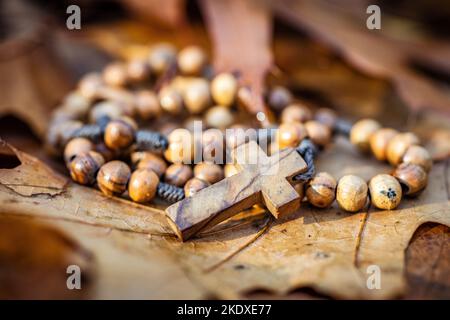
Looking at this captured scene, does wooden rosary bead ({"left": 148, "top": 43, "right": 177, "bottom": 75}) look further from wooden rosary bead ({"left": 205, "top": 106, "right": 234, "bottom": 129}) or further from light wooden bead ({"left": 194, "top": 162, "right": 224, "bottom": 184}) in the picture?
light wooden bead ({"left": 194, "top": 162, "right": 224, "bottom": 184})

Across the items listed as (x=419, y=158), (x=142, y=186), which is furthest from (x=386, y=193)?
(x=142, y=186)

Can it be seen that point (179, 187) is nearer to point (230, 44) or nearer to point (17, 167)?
point (17, 167)

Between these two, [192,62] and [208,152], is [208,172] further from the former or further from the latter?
[192,62]

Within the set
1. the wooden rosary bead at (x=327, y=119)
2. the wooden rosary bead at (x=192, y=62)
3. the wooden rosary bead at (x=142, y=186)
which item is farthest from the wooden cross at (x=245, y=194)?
the wooden rosary bead at (x=192, y=62)

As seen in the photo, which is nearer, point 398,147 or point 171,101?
point 398,147

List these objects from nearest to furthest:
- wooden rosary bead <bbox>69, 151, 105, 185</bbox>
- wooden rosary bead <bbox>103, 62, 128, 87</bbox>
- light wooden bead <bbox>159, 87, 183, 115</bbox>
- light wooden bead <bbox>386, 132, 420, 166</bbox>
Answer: wooden rosary bead <bbox>69, 151, 105, 185</bbox> → light wooden bead <bbox>386, 132, 420, 166</bbox> → light wooden bead <bbox>159, 87, 183, 115</bbox> → wooden rosary bead <bbox>103, 62, 128, 87</bbox>

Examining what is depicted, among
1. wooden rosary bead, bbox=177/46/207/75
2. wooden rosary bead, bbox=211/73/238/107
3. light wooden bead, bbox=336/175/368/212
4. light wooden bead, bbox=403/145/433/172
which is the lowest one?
light wooden bead, bbox=336/175/368/212

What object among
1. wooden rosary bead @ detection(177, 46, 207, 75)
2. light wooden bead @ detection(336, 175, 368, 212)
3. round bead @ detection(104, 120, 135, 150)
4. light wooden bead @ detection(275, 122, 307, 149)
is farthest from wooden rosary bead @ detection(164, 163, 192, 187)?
wooden rosary bead @ detection(177, 46, 207, 75)
